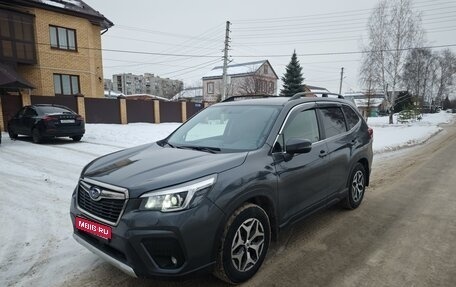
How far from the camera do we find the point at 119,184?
105 inches

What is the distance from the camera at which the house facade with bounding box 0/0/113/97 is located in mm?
18906

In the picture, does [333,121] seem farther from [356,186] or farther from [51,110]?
[51,110]

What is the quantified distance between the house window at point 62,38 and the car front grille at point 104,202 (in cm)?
2137

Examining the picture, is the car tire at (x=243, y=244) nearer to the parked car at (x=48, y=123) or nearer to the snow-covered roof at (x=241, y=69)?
the parked car at (x=48, y=123)

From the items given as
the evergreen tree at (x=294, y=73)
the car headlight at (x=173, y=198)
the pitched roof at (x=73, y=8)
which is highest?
the pitched roof at (x=73, y=8)

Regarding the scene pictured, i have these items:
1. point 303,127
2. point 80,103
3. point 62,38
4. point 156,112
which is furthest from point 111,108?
point 303,127

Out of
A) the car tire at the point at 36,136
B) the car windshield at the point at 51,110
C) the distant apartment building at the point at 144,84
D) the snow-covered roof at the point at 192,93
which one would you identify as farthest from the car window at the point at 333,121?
the distant apartment building at the point at 144,84

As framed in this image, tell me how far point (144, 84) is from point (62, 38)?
3543 inches

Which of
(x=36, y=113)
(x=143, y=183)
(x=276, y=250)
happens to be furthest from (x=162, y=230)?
(x=36, y=113)

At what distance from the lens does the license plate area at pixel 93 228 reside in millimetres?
2670

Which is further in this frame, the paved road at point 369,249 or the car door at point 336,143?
the car door at point 336,143

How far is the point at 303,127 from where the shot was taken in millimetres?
3943

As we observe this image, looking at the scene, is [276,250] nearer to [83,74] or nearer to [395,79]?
[83,74]

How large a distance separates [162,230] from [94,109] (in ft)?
63.4
